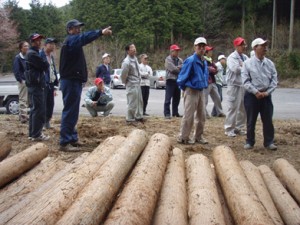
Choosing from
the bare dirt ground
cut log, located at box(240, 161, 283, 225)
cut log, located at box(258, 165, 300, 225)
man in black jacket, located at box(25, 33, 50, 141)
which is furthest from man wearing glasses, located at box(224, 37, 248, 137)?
man in black jacket, located at box(25, 33, 50, 141)

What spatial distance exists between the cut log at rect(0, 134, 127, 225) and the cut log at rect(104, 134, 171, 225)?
447 mm

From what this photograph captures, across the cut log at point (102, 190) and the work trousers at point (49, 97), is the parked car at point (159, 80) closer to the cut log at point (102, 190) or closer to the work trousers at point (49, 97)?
the work trousers at point (49, 97)

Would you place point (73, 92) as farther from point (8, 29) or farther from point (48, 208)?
point (8, 29)

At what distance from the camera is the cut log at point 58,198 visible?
365 centimetres

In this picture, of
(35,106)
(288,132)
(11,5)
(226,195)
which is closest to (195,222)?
(226,195)

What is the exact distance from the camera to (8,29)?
50.5 m

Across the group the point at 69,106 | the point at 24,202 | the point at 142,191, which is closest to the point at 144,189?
the point at 142,191

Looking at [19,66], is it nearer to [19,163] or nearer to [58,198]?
[19,163]

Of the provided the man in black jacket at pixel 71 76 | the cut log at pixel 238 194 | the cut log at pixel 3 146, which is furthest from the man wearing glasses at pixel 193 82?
the cut log at pixel 3 146

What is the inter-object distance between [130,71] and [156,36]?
41.2m

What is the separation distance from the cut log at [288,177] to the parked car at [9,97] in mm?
10296

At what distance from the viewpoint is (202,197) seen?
4.39 m

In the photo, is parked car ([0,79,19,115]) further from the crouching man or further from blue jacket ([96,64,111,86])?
the crouching man

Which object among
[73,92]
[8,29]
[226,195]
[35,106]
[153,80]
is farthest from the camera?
[8,29]
